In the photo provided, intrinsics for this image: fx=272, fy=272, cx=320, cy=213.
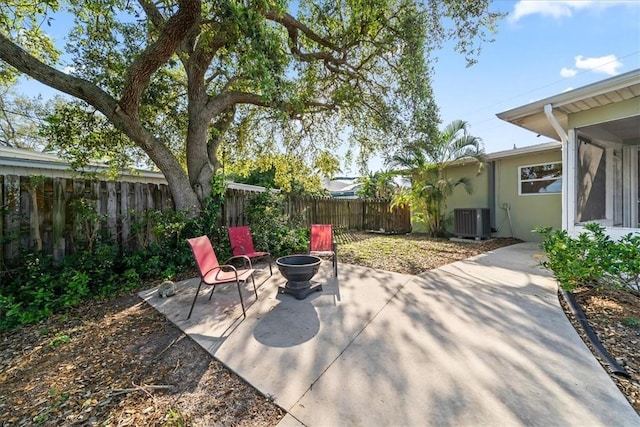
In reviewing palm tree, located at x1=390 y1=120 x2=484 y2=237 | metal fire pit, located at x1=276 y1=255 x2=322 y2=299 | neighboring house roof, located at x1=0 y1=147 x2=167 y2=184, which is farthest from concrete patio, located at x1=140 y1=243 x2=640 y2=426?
palm tree, located at x1=390 y1=120 x2=484 y2=237

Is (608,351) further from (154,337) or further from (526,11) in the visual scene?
(526,11)

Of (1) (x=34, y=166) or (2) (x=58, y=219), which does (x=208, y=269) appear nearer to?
(2) (x=58, y=219)

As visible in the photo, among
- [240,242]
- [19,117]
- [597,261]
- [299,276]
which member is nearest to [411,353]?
[299,276]

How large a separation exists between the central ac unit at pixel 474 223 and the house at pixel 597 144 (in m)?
2.96

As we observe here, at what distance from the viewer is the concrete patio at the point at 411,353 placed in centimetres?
174

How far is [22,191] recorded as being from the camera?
12.5ft

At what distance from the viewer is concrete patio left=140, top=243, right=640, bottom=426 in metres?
1.74

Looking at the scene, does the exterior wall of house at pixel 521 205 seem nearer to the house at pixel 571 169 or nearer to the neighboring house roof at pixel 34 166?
the house at pixel 571 169

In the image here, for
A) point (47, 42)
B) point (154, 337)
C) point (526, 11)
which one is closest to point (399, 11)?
point (526, 11)

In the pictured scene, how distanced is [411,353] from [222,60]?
19.1 ft

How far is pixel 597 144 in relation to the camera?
18.2ft

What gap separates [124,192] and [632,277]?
23.8ft

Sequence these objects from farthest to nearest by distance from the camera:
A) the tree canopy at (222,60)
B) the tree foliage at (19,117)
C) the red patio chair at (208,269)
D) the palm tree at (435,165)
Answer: the tree foliage at (19,117), the palm tree at (435,165), the tree canopy at (222,60), the red patio chair at (208,269)

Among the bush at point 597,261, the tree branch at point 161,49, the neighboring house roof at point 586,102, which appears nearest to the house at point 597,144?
the neighboring house roof at point 586,102
